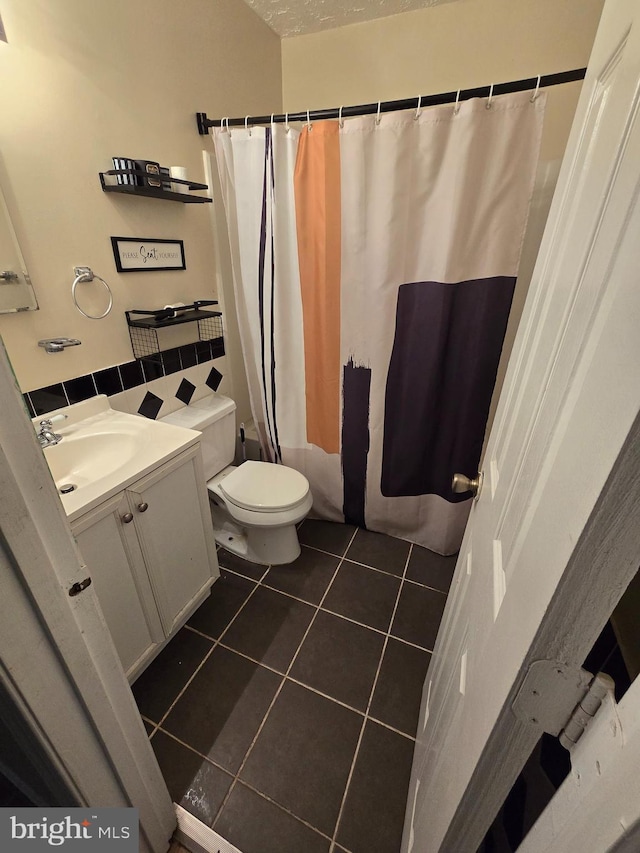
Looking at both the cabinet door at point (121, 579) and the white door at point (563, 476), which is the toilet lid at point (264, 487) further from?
the white door at point (563, 476)

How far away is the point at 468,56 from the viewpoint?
1678 millimetres

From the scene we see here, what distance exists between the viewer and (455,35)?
1.66 m

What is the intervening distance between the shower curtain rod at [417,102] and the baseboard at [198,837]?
7.57 ft

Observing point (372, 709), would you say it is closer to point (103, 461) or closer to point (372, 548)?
point (372, 548)

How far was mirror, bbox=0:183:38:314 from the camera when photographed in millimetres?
1085

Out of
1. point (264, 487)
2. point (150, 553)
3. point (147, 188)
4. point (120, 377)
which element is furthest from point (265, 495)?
point (147, 188)

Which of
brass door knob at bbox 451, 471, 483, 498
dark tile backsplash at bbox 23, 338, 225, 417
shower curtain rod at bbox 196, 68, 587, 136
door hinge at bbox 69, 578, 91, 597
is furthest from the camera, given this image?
dark tile backsplash at bbox 23, 338, 225, 417

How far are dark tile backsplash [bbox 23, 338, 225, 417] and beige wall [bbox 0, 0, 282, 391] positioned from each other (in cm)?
4

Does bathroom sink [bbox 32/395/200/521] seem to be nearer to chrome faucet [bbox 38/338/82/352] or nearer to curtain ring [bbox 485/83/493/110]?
chrome faucet [bbox 38/338/82/352]

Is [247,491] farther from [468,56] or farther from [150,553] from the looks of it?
[468,56]

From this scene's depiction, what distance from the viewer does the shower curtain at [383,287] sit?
134cm

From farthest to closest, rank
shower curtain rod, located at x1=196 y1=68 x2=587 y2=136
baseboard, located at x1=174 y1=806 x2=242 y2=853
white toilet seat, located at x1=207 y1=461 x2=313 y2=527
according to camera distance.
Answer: white toilet seat, located at x1=207 y1=461 x2=313 y2=527, shower curtain rod, located at x1=196 y1=68 x2=587 y2=136, baseboard, located at x1=174 y1=806 x2=242 y2=853

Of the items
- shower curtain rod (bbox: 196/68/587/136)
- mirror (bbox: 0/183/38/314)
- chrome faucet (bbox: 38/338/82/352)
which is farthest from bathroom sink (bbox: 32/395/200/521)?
shower curtain rod (bbox: 196/68/587/136)
